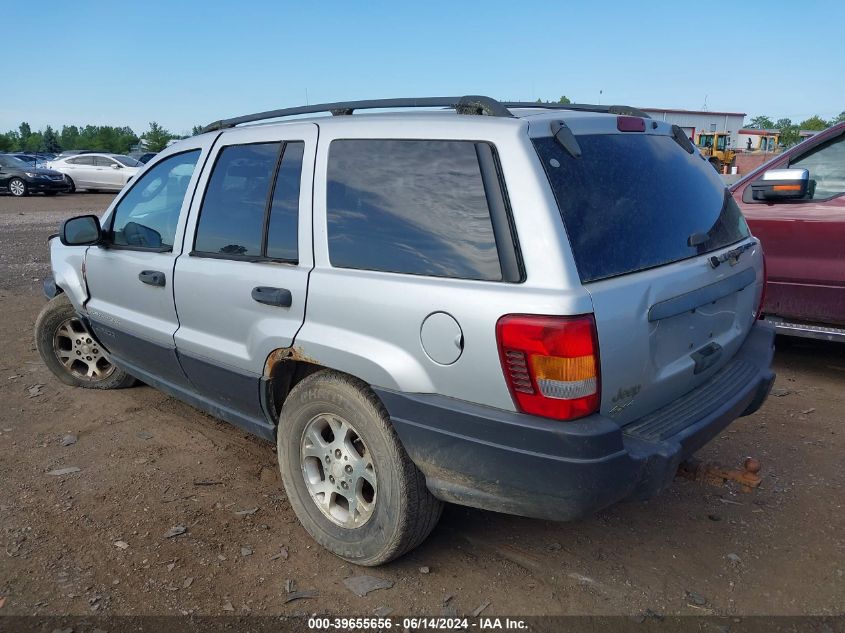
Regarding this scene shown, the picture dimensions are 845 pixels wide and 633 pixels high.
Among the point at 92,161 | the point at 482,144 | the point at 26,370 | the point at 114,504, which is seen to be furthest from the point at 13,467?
the point at 92,161

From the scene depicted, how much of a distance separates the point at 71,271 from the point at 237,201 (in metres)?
1.84

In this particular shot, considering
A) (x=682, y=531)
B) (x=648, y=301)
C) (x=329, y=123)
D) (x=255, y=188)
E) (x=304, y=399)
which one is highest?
(x=329, y=123)

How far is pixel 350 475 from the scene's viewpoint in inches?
115

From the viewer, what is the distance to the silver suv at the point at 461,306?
2.35m

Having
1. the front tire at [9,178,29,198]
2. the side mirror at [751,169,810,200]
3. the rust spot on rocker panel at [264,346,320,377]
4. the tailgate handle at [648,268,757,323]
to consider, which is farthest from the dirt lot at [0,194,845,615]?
the front tire at [9,178,29,198]

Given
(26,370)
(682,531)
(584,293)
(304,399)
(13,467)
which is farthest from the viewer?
(26,370)

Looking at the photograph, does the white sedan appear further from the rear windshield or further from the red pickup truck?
the rear windshield

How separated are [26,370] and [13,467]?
1908 mm

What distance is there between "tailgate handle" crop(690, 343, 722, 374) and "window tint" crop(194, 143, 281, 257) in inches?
77.4

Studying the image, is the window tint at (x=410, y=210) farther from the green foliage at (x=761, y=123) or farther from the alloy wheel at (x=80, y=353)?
the green foliage at (x=761, y=123)

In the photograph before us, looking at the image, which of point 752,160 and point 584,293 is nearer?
point 584,293

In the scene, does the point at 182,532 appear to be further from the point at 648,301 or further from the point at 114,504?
the point at 648,301

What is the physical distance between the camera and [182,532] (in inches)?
127

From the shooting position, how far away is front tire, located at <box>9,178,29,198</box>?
22.9 metres
